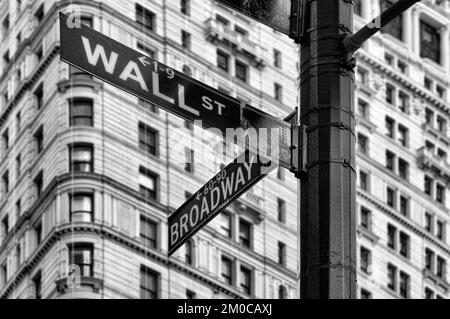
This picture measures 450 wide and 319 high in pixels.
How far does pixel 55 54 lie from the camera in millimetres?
71125

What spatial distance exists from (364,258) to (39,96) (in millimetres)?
17338

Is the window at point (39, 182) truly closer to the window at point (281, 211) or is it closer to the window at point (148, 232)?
the window at point (148, 232)

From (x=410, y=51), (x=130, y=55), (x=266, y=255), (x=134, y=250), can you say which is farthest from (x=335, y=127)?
(x=410, y=51)

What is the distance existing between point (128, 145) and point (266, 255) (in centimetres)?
880

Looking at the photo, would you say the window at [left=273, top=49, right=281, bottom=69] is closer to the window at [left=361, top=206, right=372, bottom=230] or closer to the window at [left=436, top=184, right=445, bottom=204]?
the window at [left=361, top=206, right=372, bottom=230]

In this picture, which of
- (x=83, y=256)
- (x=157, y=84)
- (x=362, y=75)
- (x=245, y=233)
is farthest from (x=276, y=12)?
(x=362, y=75)

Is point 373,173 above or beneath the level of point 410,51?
beneath

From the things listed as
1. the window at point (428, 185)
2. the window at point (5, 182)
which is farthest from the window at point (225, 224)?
the window at point (428, 185)

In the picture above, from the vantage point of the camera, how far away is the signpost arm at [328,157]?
13.4 metres

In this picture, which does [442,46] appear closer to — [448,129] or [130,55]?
[448,129]

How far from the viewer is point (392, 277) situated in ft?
266

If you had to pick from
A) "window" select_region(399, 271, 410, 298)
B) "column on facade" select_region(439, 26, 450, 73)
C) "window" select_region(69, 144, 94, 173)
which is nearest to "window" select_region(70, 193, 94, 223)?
"window" select_region(69, 144, 94, 173)

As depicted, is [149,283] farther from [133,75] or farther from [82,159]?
[133,75]
